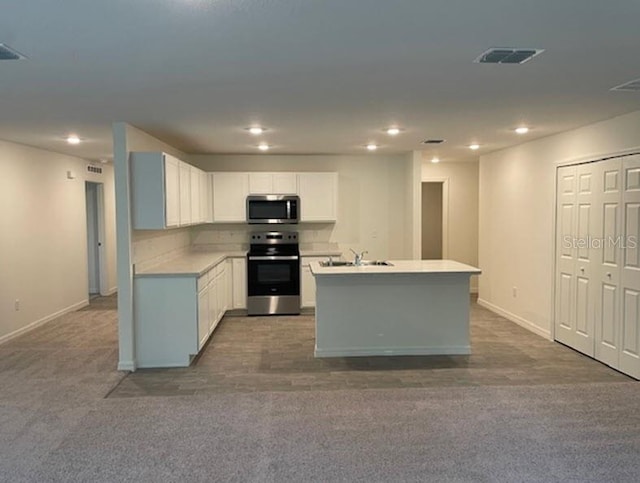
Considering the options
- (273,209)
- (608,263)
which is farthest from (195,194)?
(608,263)

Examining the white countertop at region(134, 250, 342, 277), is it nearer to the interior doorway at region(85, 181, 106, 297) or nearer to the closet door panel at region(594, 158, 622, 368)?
the interior doorway at region(85, 181, 106, 297)

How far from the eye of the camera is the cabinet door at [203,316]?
4.82 metres

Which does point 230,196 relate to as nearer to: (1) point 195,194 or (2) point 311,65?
(1) point 195,194

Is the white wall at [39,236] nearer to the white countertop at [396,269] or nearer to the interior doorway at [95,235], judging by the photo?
the interior doorway at [95,235]

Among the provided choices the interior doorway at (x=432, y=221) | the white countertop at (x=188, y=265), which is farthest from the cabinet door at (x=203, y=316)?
the interior doorway at (x=432, y=221)

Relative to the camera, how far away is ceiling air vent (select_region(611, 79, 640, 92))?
329 centimetres

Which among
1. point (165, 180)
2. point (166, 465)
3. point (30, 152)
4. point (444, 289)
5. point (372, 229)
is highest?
point (30, 152)

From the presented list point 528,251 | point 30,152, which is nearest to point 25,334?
point 30,152

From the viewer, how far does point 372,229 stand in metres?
7.61

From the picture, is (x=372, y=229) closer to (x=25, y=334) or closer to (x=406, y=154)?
(x=406, y=154)

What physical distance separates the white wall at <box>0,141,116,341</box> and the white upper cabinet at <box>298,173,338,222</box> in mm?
3355

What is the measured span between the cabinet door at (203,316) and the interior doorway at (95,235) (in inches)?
160

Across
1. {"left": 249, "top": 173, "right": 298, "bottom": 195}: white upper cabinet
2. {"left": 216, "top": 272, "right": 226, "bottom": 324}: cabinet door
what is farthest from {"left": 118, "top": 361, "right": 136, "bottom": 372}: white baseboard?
{"left": 249, "top": 173, "right": 298, "bottom": 195}: white upper cabinet

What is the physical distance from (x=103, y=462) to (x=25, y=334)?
12.2 feet
